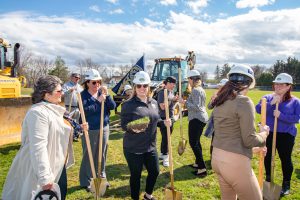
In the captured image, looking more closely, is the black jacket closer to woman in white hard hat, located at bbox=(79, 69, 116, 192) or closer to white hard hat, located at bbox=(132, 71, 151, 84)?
white hard hat, located at bbox=(132, 71, 151, 84)

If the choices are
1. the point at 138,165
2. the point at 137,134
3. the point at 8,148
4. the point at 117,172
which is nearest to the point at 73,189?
the point at 117,172

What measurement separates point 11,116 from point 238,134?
22.3ft

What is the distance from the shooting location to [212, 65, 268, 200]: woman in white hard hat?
Result: 271cm

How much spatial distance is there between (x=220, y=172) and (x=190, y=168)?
12.0ft

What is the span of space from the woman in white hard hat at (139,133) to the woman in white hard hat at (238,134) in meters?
1.48

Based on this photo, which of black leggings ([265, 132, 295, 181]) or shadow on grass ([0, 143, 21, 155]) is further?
shadow on grass ([0, 143, 21, 155])

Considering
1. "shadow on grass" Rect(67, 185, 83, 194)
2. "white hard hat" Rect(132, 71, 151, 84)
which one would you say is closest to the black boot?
"white hard hat" Rect(132, 71, 151, 84)

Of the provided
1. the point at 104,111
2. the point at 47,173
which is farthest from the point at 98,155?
the point at 47,173

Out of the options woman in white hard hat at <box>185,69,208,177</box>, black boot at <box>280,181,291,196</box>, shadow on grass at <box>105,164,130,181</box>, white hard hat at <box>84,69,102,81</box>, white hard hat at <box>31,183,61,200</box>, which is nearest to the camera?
white hard hat at <box>31,183,61,200</box>

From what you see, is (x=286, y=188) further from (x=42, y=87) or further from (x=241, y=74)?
(x=42, y=87)

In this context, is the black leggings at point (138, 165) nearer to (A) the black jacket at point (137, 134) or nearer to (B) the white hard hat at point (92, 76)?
(A) the black jacket at point (137, 134)

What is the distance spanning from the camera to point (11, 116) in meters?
7.80

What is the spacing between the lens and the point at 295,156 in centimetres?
738

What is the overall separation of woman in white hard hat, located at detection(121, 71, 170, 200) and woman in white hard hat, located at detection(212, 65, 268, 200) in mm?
1476
